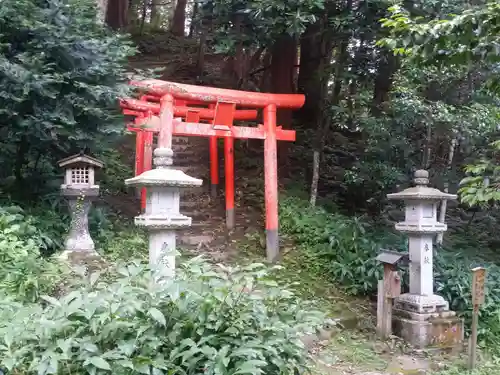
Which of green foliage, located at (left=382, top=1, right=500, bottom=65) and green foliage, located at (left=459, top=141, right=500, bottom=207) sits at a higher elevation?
green foliage, located at (left=382, top=1, right=500, bottom=65)

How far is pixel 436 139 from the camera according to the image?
27.8 ft

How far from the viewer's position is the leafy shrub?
2842 mm

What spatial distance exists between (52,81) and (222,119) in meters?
2.51

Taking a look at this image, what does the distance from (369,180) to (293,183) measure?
6.01 ft

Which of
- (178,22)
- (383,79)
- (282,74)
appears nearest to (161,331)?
(282,74)

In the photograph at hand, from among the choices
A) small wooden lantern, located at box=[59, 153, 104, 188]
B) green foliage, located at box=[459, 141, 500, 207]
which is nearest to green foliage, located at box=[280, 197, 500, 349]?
green foliage, located at box=[459, 141, 500, 207]

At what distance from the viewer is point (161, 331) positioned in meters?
3.09

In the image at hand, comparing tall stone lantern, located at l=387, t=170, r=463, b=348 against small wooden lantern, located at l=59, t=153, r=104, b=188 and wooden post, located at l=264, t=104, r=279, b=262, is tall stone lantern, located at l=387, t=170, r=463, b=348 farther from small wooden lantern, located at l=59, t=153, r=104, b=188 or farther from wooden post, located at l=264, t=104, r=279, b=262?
small wooden lantern, located at l=59, t=153, r=104, b=188

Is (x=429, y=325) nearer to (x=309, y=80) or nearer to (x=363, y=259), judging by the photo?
(x=363, y=259)

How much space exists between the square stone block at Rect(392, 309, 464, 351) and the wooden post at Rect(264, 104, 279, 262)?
227cm

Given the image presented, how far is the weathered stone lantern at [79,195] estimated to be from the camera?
6695 millimetres

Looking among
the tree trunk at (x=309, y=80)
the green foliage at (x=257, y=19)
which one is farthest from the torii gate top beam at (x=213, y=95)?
the tree trunk at (x=309, y=80)

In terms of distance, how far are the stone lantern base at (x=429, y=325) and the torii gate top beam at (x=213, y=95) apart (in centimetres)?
367

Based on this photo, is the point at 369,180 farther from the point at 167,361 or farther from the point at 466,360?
the point at 167,361
